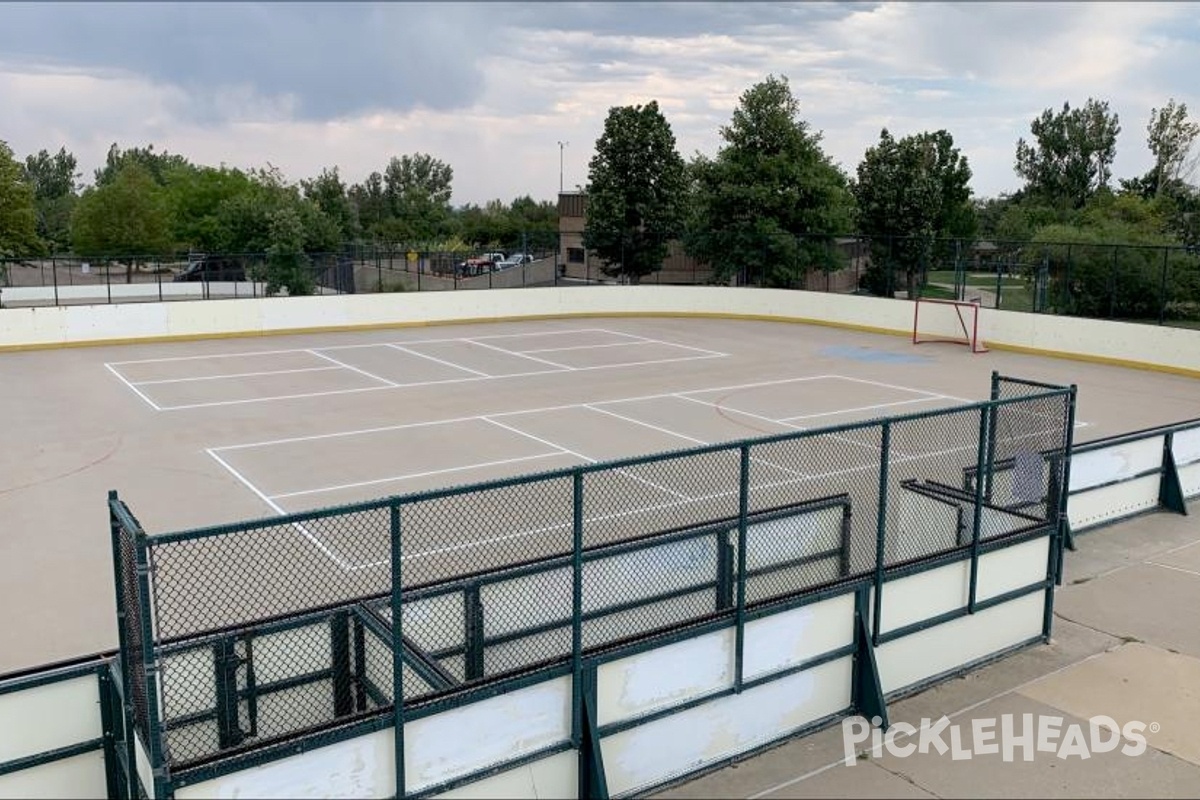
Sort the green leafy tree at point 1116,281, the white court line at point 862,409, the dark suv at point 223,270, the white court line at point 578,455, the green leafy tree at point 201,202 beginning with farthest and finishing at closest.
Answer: the green leafy tree at point 201,202
the dark suv at point 223,270
the green leafy tree at point 1116,281
the white court line at point 862,409
the white court line at point 578,455

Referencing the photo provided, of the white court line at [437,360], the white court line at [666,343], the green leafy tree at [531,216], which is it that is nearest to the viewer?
the white court line at [437,360]

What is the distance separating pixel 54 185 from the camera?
413 feet

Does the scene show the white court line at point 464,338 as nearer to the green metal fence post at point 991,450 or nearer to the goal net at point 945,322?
the goal net at point 945,322

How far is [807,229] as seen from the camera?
38.7m

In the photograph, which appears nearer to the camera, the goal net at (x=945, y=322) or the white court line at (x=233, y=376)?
the white court line at (x=233, y=376)

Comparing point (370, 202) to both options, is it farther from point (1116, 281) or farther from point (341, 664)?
point (341, 664)

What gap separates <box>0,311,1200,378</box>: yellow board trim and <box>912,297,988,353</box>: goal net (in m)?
0.58

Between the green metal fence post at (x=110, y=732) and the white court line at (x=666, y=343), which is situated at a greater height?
the white court line at (x=666, y=343)

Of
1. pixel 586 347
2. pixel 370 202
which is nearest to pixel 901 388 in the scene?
pixel 586 347

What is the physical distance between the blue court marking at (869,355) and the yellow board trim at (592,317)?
339cm

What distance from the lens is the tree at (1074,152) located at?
75.9m

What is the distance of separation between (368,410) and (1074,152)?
7263 cm

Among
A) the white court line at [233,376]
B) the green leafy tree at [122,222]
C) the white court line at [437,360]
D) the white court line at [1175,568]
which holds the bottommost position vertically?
the white court line at [1175,568]

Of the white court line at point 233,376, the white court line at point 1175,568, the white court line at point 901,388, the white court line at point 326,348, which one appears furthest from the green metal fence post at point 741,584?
the white court line at point 326,348
